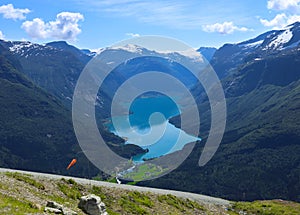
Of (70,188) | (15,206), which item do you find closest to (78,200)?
(70,188)

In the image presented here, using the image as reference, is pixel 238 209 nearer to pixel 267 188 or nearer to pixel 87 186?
pixel 87 186

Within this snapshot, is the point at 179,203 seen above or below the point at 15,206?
above

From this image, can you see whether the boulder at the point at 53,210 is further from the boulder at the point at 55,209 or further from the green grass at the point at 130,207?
the green grass at the point at 130,207

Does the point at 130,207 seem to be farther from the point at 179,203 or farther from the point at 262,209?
the point at 262,209

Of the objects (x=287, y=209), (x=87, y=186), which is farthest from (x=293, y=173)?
(x=87, y=186)

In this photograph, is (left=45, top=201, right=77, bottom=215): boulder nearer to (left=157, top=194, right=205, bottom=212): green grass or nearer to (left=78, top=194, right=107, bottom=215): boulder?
(left=78, top=194, right=107, bottom=215): boulder

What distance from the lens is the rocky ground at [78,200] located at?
27703mm

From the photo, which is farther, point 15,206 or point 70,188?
point 70,188

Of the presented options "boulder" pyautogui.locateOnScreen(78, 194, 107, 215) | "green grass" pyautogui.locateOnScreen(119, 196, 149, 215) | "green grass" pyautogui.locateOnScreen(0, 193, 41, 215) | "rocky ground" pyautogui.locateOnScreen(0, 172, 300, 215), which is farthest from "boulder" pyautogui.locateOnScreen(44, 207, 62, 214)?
"green grass" pyautogui.locateOnScreen(119, 196, 149, 215)

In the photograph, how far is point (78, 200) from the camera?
3644 centimetres

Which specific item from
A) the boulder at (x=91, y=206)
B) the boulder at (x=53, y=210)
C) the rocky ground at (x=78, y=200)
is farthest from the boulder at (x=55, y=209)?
the boulder at (x=91, y=206)

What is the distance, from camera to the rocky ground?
90.9 ft

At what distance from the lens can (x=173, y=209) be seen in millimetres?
45469

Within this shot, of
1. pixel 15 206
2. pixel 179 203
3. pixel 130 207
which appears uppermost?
pixel 179 203
